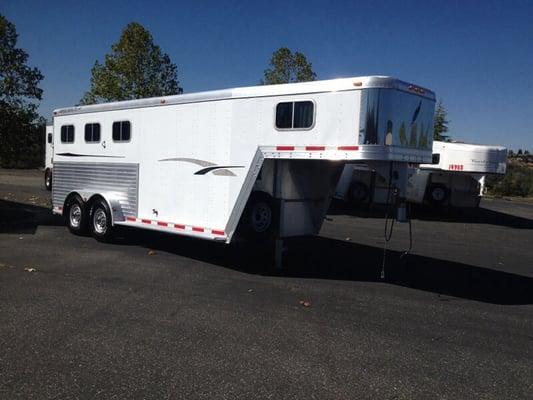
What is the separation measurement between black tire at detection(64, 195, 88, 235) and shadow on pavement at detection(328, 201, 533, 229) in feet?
32.9

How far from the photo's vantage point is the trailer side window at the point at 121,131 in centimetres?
1027

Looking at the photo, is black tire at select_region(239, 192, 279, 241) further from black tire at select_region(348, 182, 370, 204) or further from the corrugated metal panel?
black tire at select_region(348, 182, 370, 204)

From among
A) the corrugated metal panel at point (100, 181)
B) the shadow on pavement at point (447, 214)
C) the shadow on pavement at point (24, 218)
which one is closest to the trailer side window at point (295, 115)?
the corrugated metal panel at point (100, 181)

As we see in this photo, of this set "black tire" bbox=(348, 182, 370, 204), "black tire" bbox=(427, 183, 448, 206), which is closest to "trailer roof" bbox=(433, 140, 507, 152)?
"black tire" bbox=(427, 183, 448, 206)

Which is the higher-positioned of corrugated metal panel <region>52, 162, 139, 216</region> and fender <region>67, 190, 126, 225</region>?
corrugated metal panel <region>52, 162, 139, 216</region>

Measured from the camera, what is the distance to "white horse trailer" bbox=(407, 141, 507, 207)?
17.5 meters

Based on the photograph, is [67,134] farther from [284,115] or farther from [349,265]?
[349,265]

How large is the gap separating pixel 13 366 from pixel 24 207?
45.4 ft

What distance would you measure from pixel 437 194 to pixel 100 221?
1341 centimetres

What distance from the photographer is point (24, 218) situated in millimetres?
14336

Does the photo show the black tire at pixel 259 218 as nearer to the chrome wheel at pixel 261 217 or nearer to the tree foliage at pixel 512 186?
the chrome wheel at pixel 261 217

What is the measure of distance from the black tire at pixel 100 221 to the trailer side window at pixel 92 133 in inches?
55.6

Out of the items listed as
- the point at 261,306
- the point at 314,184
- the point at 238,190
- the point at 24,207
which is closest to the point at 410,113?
the point at 314,184

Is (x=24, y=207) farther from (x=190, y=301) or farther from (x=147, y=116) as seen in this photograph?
(x=190, y=301)
